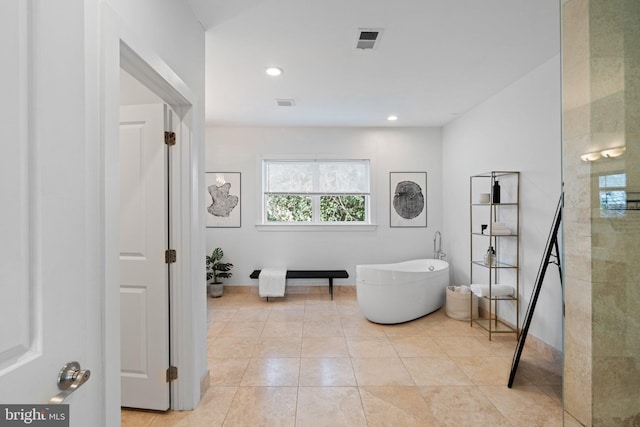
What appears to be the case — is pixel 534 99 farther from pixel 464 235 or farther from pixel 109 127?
pixel 109 127

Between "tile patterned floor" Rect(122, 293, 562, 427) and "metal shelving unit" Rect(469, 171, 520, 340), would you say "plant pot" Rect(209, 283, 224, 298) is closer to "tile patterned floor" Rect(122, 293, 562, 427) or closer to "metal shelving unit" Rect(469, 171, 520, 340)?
"tile patterned floor" Rect(122, 293, 562, 427)

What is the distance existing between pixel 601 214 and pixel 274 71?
2808 mm

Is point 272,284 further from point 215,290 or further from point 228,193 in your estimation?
point 228,193

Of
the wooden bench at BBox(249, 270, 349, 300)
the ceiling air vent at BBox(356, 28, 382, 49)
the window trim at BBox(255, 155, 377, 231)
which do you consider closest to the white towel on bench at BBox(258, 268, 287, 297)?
the wooden bench at BBox(249, 270, 349, 300)

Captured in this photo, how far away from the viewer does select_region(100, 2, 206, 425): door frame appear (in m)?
1.22

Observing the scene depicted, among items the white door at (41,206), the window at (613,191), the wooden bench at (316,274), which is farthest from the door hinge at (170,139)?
the wooden bench at (316,274)

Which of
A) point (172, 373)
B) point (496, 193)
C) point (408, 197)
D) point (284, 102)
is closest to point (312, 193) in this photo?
point (408, 197)

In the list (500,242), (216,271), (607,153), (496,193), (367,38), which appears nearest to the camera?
(607,153)

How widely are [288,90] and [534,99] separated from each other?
2.49 m

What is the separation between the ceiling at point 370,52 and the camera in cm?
227

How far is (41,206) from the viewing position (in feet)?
2.74

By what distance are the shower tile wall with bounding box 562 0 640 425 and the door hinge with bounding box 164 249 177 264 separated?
2.11m

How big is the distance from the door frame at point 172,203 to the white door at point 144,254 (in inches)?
2.8

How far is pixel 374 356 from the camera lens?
307 cm
